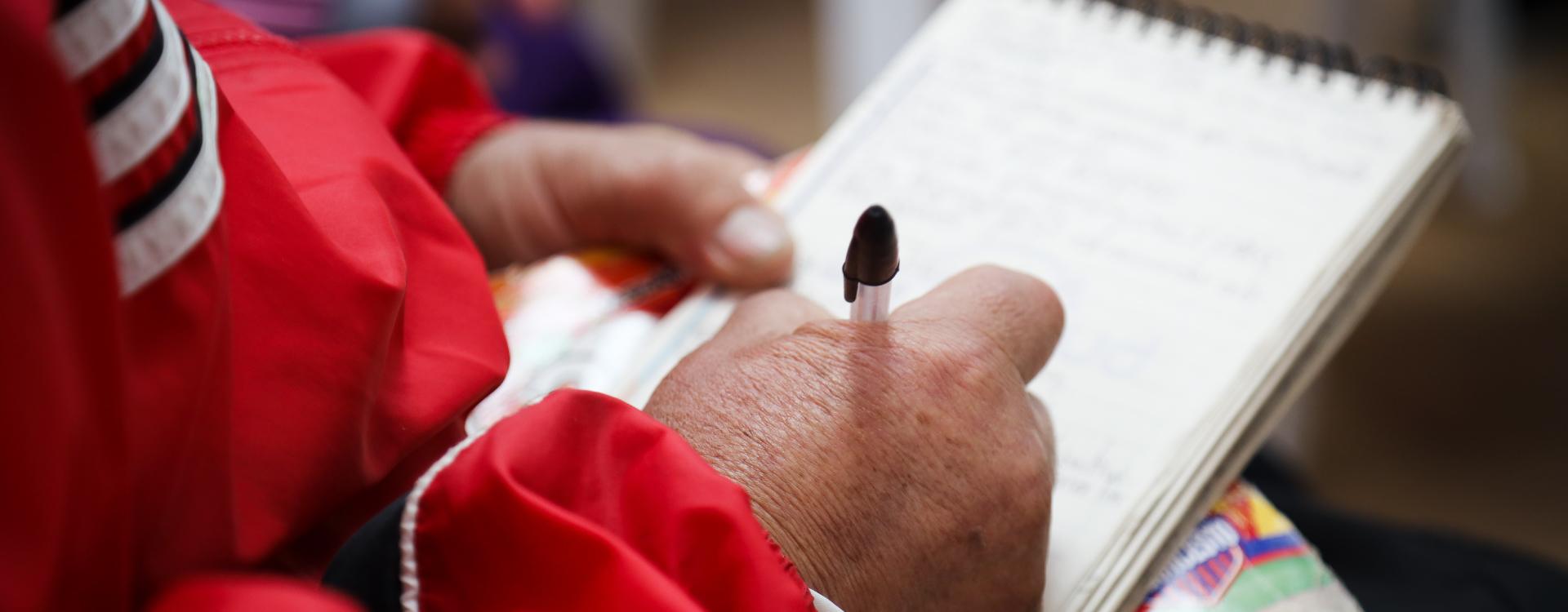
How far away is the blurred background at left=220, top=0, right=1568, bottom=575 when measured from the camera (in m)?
1.12

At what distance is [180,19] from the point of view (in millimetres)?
413

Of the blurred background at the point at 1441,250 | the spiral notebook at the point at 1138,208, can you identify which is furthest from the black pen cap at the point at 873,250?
the blurred background at the point at 1441,250

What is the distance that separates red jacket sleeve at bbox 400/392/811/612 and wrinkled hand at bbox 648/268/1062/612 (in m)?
0.03

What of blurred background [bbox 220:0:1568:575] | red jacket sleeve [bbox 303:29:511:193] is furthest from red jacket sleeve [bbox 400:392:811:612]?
blurred background [bbox 220:0:1568:575]

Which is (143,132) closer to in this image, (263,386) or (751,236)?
(263,386)

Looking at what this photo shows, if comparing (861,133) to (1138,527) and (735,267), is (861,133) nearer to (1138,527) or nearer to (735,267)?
(735,267)

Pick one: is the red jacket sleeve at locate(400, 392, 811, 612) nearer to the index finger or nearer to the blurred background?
the index finger

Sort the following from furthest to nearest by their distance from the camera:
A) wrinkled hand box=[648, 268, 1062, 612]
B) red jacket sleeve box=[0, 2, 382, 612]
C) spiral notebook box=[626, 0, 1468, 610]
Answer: spiral notebook box=[626, 0, 1468, 610] → wrinkled hand box=[648, 268, 1062, 612] → red jacket sleeve box=[0, 2, 382, 612]

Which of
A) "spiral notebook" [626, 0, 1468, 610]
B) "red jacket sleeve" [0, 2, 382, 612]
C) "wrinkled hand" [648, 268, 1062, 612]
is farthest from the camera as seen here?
"spiral notebook" [626, 0, 1468, 610]

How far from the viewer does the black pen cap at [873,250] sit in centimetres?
36

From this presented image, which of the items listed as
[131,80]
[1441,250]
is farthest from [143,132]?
[1441,250]

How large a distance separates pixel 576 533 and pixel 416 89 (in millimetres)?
414

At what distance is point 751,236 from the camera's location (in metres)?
0.55

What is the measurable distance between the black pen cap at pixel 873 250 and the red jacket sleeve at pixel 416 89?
1.15 feet
